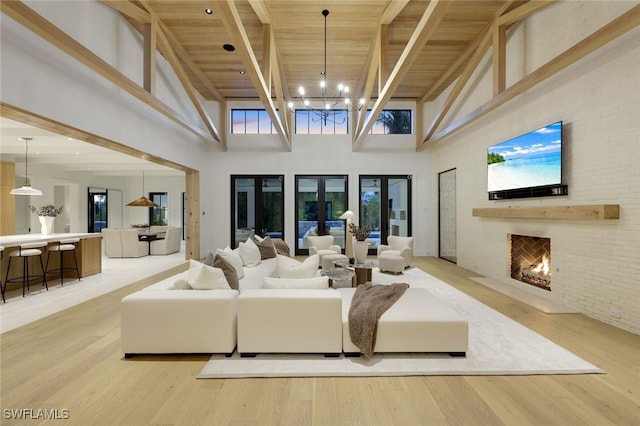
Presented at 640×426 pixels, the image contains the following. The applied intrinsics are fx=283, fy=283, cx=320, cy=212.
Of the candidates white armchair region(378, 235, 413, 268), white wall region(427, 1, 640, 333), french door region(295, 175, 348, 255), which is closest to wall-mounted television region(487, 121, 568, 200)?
white wall region(427, 1, 640, 333)

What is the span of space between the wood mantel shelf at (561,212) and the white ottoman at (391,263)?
1.85 meters

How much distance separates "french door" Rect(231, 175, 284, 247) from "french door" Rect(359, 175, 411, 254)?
2488mm

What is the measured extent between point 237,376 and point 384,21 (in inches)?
208

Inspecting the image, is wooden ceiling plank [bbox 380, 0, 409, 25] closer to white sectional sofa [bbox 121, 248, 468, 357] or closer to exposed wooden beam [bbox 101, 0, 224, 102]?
exposed wooden beam [bbox 101, 0, 224, 102]

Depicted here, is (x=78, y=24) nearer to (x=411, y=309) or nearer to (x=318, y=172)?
(x=411, y=309)

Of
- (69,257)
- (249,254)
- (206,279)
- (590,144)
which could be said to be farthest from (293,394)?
(69,257)

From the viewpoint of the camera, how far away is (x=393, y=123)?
8391 mm

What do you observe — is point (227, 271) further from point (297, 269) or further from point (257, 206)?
Answer: point (257, 206)

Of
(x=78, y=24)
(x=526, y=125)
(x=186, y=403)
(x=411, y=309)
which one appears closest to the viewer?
(x=186, y=403)

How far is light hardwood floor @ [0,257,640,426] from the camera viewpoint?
1.85 metres

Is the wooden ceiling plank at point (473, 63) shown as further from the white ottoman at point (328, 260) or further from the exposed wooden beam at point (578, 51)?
the white ottoman at point (328, 260)

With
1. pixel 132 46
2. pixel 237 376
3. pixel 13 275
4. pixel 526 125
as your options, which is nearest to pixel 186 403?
pixel 237 376

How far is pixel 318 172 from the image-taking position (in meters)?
8.35

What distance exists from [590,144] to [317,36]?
4415mm
